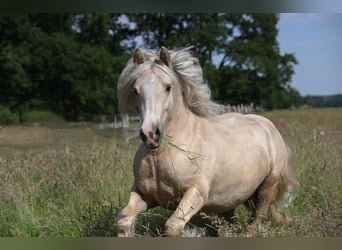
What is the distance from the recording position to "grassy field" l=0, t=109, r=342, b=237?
390 cm

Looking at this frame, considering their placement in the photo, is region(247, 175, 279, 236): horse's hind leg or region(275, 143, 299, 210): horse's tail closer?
region(247, 175, 279, 236): horse's hind leg

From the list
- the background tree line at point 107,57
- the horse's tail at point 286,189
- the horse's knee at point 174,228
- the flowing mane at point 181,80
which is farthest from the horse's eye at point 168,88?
the background tree line at point 107,57

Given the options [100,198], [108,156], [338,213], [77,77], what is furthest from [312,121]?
[77,77]

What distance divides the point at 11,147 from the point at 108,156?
1.70m

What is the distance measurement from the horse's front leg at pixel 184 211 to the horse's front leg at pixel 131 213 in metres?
0.24

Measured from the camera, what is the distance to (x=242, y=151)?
3.92 m

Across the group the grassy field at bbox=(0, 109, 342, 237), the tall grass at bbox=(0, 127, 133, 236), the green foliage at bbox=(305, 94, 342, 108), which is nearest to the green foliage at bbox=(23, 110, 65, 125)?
Answer: the grassy field at bbox=(0, 109, 342, 237)

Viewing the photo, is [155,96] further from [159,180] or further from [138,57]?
[159,180]

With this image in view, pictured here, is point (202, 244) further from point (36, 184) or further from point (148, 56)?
point (36, 184)

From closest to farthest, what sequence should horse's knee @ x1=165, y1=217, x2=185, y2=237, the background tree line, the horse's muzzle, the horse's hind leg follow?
the horse's muzzle → horse's knee @ x1=165, y1=217, x2=185, y2=237 → the horse's hind leg → the background tree line

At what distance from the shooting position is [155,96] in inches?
129

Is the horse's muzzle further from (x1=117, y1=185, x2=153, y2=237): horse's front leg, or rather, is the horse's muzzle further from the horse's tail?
the horse's tail

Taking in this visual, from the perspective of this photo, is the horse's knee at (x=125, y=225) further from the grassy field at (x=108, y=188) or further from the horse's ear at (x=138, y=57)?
the horse's ear at (x=138, y=57)

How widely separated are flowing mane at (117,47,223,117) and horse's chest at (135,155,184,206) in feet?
1.55
